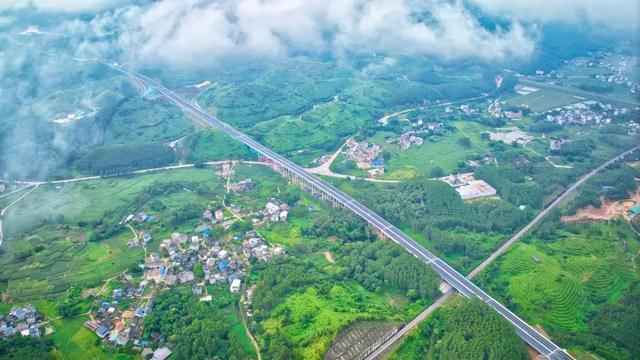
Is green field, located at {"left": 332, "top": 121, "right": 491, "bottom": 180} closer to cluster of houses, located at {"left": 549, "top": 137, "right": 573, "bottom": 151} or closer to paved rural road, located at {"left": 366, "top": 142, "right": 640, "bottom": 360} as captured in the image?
cluster of houses, located at {"left": 549, "top": 137, "right": 573, "bottom": 151}

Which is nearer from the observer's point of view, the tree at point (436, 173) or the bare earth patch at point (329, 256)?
the bare earth patch at point (329, 256)

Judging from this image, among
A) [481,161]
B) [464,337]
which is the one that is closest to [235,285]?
[464,337]

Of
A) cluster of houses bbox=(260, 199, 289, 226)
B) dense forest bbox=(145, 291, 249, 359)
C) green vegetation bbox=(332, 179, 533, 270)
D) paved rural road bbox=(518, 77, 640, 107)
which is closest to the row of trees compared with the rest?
green vegetation bbox=(332, 179, 533, 270)

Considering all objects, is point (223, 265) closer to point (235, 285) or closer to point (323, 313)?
point (235, 285)

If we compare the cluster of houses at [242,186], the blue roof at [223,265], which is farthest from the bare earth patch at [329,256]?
the cluster of houses at [242,186]

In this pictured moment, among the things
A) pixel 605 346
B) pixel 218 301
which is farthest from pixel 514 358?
pixel 218 301

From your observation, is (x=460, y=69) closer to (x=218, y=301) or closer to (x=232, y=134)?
(x=232, y=134)

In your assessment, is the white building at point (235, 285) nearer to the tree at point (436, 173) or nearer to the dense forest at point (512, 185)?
the tree at point (436, 173)
